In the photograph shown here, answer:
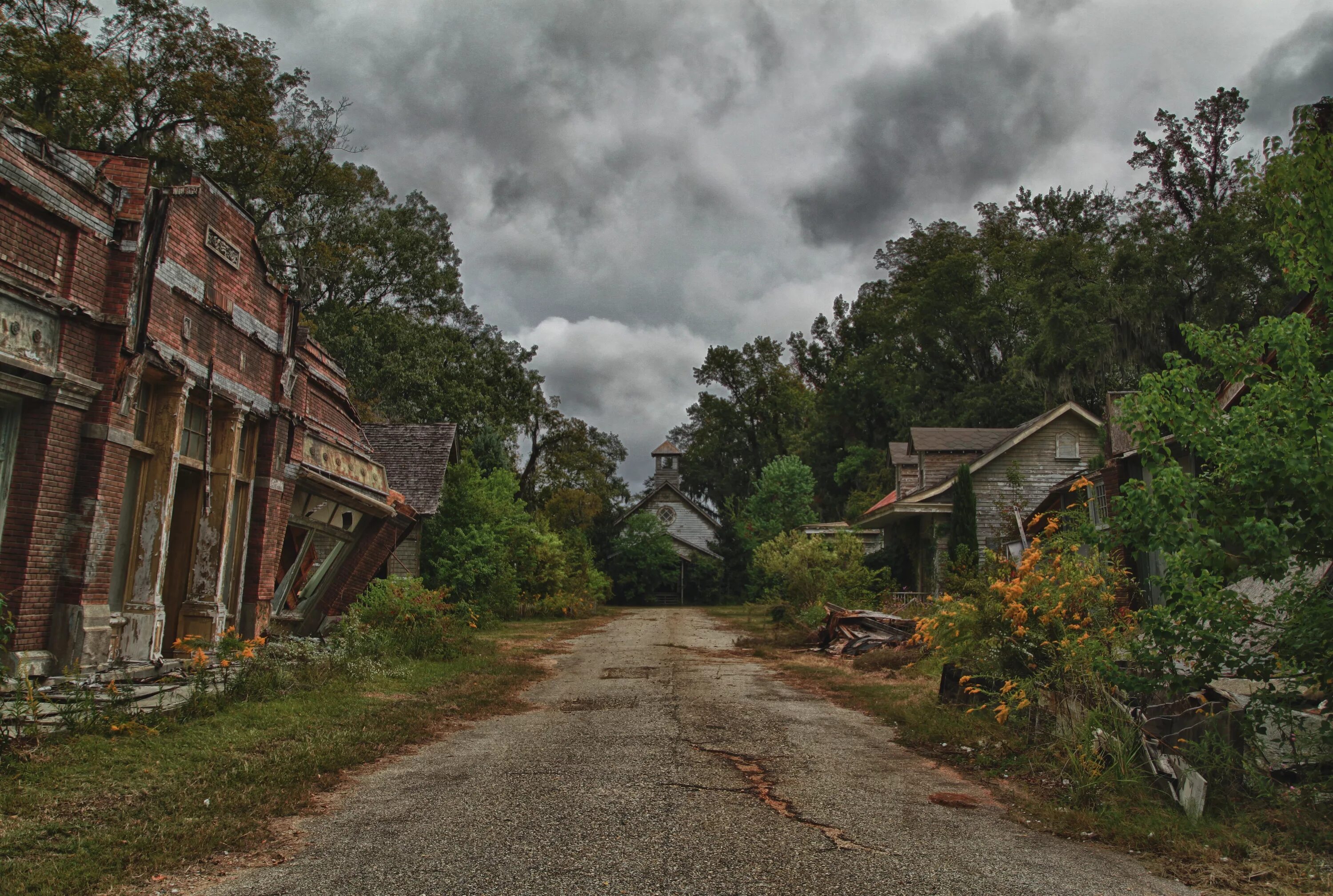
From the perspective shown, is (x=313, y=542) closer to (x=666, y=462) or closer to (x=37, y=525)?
(x=37, y=525)

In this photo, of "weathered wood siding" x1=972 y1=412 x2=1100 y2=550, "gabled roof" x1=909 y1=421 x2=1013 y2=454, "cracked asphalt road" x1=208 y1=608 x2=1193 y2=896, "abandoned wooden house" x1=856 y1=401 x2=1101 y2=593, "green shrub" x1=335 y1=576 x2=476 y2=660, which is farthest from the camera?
"gabled roof" x1=909 y1=421 x2=1013 y2=454

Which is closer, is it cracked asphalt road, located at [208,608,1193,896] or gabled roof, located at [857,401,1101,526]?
cracked asphalt road, located at [208,608,1193,896]

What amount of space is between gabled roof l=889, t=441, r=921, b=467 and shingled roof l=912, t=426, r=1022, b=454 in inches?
30.3

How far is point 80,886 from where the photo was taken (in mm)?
4016


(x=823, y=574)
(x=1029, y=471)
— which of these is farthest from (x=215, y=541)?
(x=1029, y=471)

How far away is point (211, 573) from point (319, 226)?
2755cm

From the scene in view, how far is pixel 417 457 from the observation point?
26438 mm

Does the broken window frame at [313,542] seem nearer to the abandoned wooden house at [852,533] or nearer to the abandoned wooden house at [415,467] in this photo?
the abandoned wooden house at [415,467]

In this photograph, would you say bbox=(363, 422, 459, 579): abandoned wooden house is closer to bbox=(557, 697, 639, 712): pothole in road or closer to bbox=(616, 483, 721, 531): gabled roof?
bbox=(557, 697, 639, 712): pothole in road

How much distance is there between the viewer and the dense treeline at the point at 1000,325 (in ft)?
114

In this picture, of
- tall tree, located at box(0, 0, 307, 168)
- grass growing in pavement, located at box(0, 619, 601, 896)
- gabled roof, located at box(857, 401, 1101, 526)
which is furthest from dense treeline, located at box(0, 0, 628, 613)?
gabled roof, located at box(857, 401, 1101, 526)

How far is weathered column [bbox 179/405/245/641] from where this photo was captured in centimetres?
1127

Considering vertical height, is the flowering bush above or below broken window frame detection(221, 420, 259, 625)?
below

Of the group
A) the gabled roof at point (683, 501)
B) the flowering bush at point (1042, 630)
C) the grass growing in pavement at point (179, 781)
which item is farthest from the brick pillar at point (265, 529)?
the gabled roof at point (683, 501)
